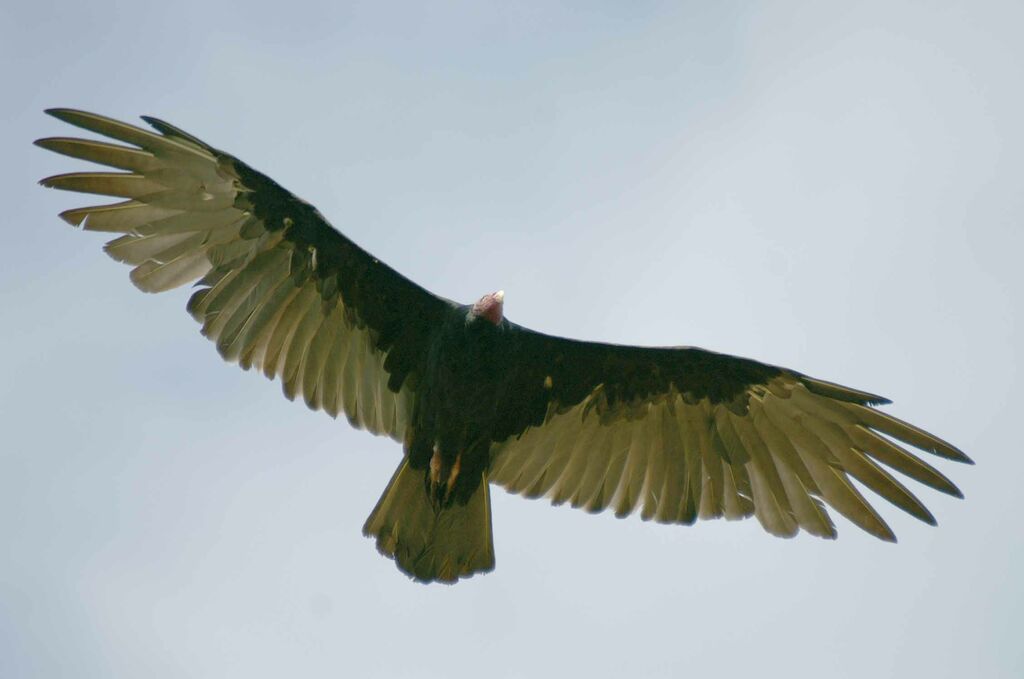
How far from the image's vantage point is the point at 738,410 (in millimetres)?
7738

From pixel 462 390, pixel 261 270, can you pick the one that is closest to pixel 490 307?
pixel 462 390

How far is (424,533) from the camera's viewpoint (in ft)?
24.1

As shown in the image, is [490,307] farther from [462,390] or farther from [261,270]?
[261,270]

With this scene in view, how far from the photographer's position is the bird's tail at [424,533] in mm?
7289

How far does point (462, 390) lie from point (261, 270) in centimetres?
133

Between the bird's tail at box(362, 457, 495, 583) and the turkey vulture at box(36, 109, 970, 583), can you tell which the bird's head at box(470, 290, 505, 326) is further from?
the bird's tail at box(362, 457, 495, 583)

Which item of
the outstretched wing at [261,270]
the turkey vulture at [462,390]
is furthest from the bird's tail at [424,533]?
the outstretched wing at [261,270]

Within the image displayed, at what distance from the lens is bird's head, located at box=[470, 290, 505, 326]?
22.6 ft

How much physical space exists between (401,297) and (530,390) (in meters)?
0.99

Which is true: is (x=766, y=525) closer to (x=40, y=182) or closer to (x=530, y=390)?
(x=530, y=390)

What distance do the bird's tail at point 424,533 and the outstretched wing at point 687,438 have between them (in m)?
0.54

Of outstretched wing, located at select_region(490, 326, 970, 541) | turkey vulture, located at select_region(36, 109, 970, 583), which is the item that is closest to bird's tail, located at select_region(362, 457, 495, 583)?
turkey vulture, located at select_region(36, 109, 970, 583)

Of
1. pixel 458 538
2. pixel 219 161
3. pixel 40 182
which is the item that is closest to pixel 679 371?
pixel 458 538

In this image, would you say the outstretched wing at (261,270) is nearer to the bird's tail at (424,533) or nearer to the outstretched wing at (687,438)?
the bird's tail at (424,533)
